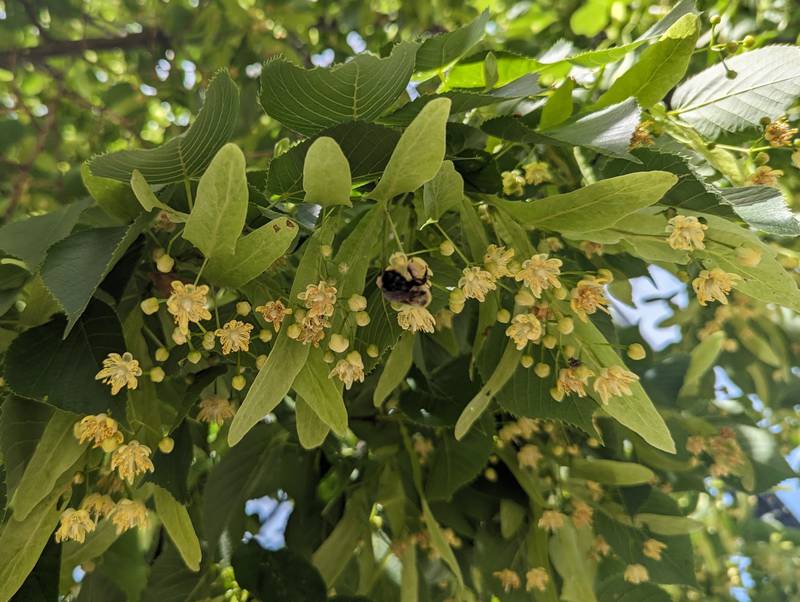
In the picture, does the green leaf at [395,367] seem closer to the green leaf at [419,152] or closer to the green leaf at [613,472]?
the green leaf at [419,152]

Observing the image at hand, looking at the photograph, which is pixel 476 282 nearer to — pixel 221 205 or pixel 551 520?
pixel 221 205

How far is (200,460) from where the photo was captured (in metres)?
1.00

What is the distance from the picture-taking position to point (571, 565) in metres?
0.86

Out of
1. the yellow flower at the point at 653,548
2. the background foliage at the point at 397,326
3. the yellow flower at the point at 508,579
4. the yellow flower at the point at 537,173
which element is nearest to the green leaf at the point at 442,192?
the background foliage at the point at 397,326

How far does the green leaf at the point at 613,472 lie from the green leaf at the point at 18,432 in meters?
0.63

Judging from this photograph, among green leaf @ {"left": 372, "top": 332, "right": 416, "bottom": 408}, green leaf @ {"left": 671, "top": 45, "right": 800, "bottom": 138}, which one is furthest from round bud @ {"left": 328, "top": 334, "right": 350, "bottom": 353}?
green leaf @ {"left": 671, "top": 45, "right": 800, "bottom": 138}

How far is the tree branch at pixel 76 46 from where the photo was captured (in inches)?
68.9

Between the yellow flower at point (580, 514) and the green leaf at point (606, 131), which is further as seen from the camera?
the yellow flower at point (580, 514)

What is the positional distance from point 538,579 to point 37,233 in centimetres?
65

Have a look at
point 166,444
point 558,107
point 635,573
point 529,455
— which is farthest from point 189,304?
point 635,573

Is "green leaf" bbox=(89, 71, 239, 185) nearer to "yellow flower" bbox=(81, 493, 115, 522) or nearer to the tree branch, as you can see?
"yellow flower" bbox=(81, 493, 115, 522)

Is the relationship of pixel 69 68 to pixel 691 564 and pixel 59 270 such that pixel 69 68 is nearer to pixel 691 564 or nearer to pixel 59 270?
pixel 59 270

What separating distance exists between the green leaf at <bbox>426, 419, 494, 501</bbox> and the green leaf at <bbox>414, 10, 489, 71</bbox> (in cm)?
39

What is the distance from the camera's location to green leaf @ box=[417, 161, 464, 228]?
0.51m
